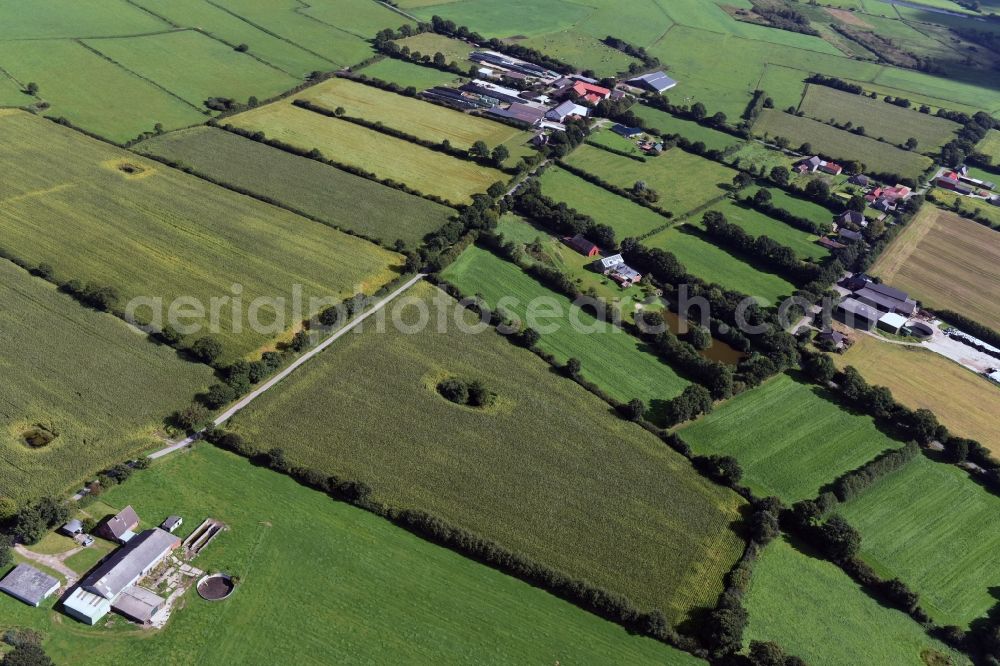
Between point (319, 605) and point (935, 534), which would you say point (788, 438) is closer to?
point (935, 534)

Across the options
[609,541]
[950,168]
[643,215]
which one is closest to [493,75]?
[643,215]

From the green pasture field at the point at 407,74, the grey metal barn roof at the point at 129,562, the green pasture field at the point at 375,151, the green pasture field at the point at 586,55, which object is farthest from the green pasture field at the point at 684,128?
the grey metal barn roof at the point at 129,562

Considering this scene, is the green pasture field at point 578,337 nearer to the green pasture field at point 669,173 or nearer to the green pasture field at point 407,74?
the green pasture field at point 669,173

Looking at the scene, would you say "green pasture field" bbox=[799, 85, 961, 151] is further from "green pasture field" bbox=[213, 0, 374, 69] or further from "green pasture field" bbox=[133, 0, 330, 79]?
"green pasture field" bbox=[133, 0, 330, 79]

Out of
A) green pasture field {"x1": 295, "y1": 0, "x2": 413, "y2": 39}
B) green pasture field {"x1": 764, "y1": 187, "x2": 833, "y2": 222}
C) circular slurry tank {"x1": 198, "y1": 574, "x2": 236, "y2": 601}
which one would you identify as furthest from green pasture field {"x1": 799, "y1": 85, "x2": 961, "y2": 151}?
circular slurry tank {"x1": 198, "y1": 574, "x2": 236, "y2": 601}

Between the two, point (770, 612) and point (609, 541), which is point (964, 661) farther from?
point (609, 541)

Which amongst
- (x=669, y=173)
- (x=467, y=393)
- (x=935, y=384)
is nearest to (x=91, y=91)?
(x=467, y=393)
